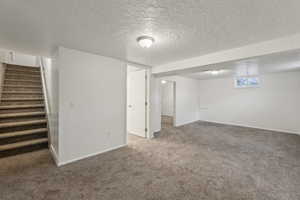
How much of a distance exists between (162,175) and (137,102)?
263 cm

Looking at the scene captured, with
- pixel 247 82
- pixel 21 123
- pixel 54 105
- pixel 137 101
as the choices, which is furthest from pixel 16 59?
pixel 247 82

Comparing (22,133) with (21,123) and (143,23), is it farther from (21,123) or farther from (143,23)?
(143,23)

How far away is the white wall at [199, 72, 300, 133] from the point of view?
15.8ft

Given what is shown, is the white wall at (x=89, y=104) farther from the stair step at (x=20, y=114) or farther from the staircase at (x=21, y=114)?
the stair step at (x=20, y=114)

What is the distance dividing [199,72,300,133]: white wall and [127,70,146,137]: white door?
4188mm

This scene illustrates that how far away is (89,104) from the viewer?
289 centimetres

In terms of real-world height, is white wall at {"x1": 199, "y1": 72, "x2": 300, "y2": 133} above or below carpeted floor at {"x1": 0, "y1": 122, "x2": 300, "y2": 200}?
above

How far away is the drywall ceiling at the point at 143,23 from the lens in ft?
4.54

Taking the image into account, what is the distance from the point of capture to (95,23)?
1.75 metres

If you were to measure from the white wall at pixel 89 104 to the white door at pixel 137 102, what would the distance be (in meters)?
0.91

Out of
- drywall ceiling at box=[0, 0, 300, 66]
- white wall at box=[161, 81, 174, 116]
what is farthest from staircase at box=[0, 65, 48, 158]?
white wall at box=[161, 81, 174, 116]

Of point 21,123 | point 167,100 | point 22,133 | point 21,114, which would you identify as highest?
point 167,100

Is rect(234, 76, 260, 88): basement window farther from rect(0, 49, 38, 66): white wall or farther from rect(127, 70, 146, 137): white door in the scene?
rect(0, 49, 38, 66): white wall

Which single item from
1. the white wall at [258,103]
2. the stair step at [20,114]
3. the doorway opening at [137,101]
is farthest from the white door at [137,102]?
the white wall at [258,103]
